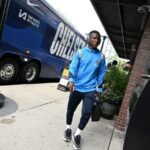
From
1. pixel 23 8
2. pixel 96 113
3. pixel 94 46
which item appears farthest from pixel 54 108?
pixel 23 8

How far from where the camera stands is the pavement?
174 inches

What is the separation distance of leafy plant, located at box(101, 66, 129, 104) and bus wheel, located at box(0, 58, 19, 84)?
10.9ft

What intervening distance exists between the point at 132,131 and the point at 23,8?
7.05m

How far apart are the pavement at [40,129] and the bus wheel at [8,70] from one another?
210cm

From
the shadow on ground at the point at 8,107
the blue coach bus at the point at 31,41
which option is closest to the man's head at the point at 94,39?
the shadow on ground at the point at 8,107

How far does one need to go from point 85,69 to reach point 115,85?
10.4ft

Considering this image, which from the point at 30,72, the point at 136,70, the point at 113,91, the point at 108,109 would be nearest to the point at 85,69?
the point at 136,70

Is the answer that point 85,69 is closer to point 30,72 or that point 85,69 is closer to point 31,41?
point 31,41

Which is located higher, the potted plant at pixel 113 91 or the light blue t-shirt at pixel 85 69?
the light blue t-shirt at pixel 85 69

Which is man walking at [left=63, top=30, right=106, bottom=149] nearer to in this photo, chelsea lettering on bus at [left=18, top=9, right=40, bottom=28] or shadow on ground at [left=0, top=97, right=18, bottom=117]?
shadow on ground at [left=0, top=97, right=18, bottom=117]

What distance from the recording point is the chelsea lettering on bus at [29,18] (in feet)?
29.8

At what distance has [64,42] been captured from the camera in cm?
1325

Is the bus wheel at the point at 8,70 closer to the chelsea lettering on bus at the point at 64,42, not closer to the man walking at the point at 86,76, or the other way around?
the chelsea lettering on bus at the point at 64,42

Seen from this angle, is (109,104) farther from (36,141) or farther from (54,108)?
(36,141)
